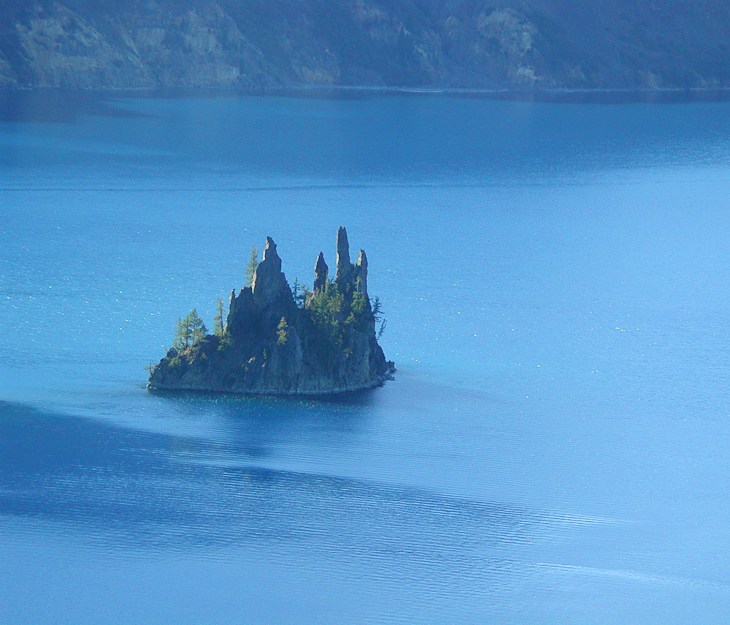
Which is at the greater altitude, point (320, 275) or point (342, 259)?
point (342, 259)

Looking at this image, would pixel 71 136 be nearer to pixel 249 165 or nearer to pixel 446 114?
pixel 249 165

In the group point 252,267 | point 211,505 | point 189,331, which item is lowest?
point 211,505

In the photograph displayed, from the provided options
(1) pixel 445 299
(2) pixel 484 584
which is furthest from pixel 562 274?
(2) pixel 484 584

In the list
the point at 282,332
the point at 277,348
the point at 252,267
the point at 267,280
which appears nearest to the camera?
the point at 282,332

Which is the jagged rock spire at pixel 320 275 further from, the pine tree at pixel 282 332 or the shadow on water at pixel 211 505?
the shadow on water at pixel 211 505

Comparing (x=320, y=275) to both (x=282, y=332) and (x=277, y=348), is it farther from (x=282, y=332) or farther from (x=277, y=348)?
(x=277, y=348)

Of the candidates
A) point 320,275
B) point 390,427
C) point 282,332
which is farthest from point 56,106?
point 390,427

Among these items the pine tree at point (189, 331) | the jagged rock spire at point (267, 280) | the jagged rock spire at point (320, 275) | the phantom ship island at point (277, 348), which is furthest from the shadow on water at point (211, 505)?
the jagged rock spire at point (320, 275)
